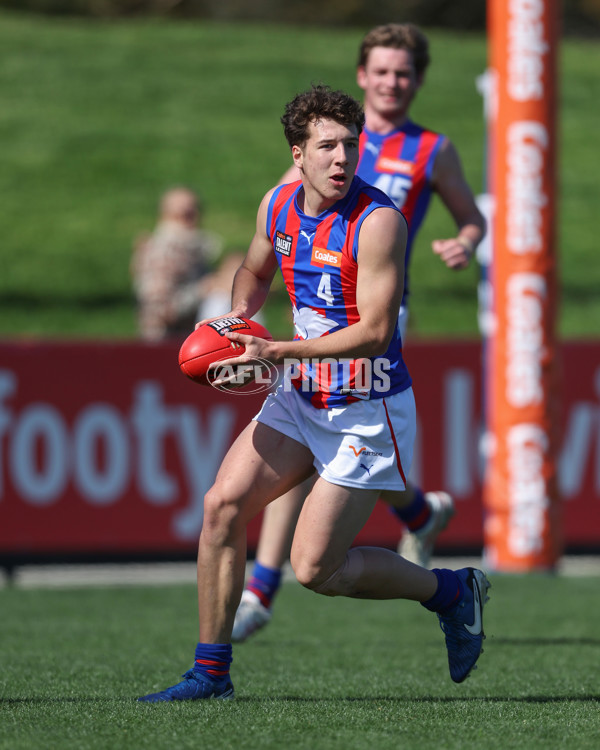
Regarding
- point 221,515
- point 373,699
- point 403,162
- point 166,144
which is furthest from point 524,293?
point 166,144

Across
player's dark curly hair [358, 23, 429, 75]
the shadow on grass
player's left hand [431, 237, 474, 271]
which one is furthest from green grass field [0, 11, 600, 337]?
the shadow on grass

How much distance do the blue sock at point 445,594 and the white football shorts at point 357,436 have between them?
49 cm

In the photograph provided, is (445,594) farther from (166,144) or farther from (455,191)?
(166,144)

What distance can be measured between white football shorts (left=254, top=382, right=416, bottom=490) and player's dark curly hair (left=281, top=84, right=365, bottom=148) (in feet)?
3.20

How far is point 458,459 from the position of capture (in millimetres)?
10078

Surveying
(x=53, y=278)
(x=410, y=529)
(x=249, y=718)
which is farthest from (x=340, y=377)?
(x=53, y=278)

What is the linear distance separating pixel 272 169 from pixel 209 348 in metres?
18.8

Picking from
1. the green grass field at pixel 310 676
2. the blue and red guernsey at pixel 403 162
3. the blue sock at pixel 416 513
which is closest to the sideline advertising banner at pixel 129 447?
the green grass field at pixel 310 676

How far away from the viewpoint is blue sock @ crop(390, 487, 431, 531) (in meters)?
6.72

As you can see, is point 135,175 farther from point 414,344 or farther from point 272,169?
point 414,344

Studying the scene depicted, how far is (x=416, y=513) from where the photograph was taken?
6.74m

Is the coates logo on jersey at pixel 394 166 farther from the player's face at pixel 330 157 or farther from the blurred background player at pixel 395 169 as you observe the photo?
the player's face at pixel 330 157

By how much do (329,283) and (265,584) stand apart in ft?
7.56

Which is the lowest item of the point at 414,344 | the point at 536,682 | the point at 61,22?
the point at 536,682
